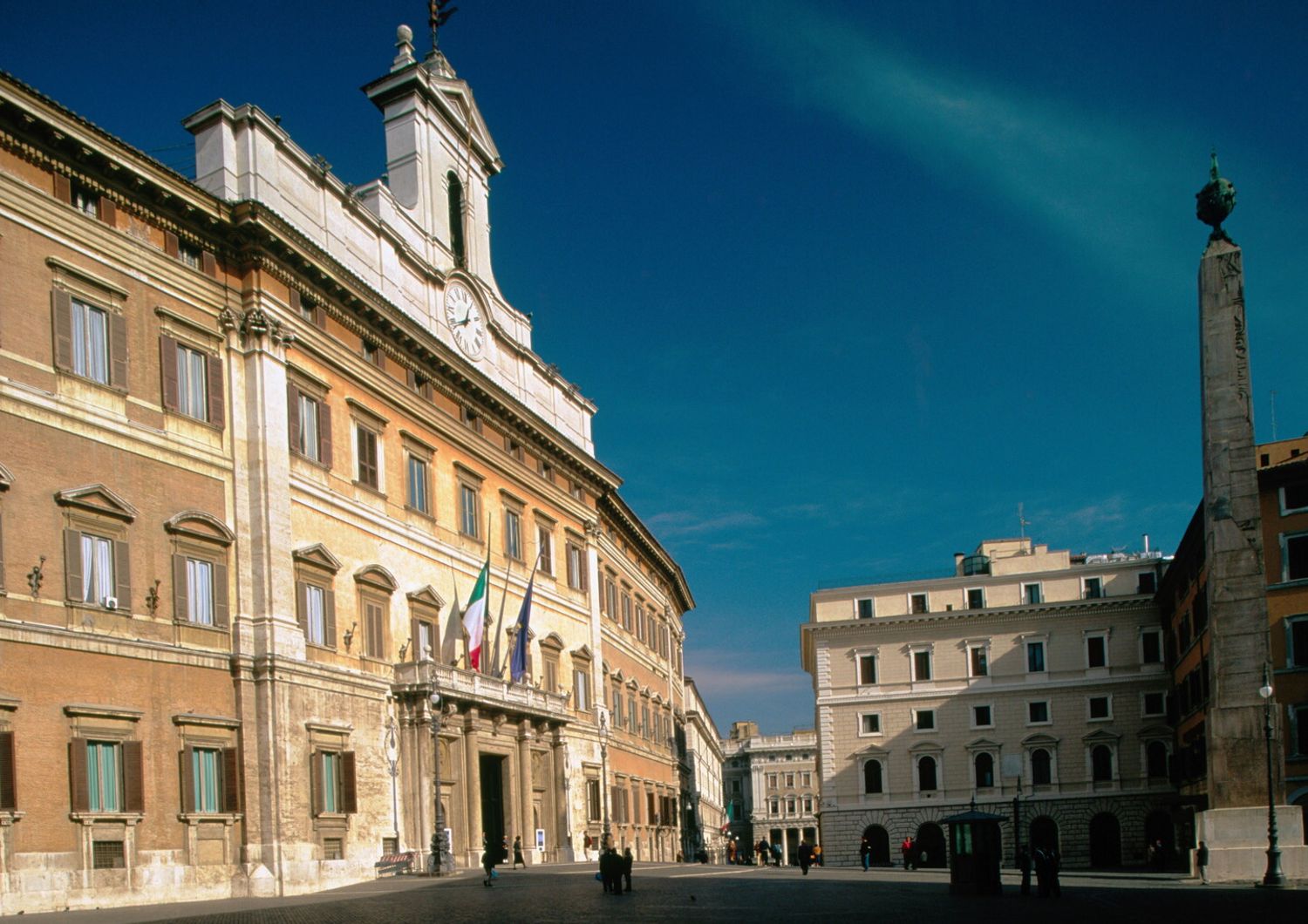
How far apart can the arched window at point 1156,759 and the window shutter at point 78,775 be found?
57.2 meters

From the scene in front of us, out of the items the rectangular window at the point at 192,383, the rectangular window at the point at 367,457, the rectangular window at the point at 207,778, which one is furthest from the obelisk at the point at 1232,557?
the rectangular window at the point at 192,383

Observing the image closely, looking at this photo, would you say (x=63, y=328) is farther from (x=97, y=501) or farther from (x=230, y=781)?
(x=230, y=781)

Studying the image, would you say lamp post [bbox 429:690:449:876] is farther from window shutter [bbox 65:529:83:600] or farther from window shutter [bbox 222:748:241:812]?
window shutter [bbox 65:529:83:600]

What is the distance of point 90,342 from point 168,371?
2.07 m

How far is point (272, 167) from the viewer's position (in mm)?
31172

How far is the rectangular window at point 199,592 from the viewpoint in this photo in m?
26.8

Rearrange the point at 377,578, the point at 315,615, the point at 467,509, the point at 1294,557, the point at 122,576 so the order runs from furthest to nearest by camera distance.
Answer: the point at 1294,557, the point at 467,509, the point at 377,578, the point at 315,615, the point at 122,576

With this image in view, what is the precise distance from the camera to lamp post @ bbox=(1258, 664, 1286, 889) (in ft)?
91.2

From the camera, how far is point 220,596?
1091 inches

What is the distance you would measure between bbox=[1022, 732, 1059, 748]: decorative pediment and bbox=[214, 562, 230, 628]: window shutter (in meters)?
51.4

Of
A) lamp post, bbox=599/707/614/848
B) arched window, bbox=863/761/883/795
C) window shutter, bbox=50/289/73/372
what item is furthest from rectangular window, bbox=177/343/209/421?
arched window, bbox=863/761/883/795

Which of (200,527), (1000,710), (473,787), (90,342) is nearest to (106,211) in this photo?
(90,342)

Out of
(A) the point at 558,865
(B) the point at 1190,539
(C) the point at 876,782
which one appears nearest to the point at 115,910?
(A) the point at 558,865

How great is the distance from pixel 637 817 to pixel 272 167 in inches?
1313
